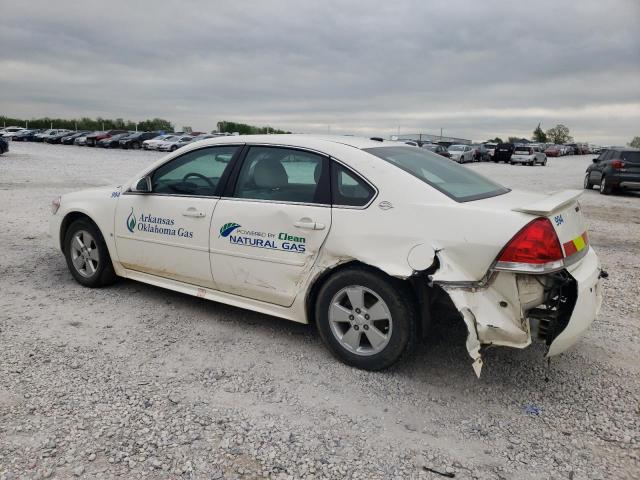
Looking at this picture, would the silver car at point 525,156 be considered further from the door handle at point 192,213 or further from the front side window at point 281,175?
the door handle at point 192,213

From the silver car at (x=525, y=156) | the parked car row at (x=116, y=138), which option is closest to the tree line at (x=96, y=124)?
the parked car row at (x=116, y=138)

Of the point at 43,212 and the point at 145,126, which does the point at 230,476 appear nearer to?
the point at 43,212

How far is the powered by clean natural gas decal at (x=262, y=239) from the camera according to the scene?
12.0 feet

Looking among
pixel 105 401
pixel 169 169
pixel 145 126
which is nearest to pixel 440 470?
pixel 105 401

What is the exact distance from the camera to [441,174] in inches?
150

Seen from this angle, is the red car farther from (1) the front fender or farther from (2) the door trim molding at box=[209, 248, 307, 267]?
(2) the door trim molding at box=[209, 248, 307, 267]

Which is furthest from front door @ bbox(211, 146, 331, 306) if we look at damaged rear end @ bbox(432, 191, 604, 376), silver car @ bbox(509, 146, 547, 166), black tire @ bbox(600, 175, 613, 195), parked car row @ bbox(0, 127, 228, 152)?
silver car @ bbox(509, 146, 547, 166)

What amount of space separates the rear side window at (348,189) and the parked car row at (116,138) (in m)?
34.5

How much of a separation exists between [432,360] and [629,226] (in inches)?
330

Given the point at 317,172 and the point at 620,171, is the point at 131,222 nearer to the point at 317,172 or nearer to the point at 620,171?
the point at 317,172

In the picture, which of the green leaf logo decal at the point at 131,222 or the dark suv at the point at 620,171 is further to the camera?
the dark suv at the point at 620,171

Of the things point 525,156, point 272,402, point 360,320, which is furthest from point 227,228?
point 525,156

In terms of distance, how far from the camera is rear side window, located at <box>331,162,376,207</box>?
3.51 m

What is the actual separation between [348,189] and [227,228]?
1000 millimetres
